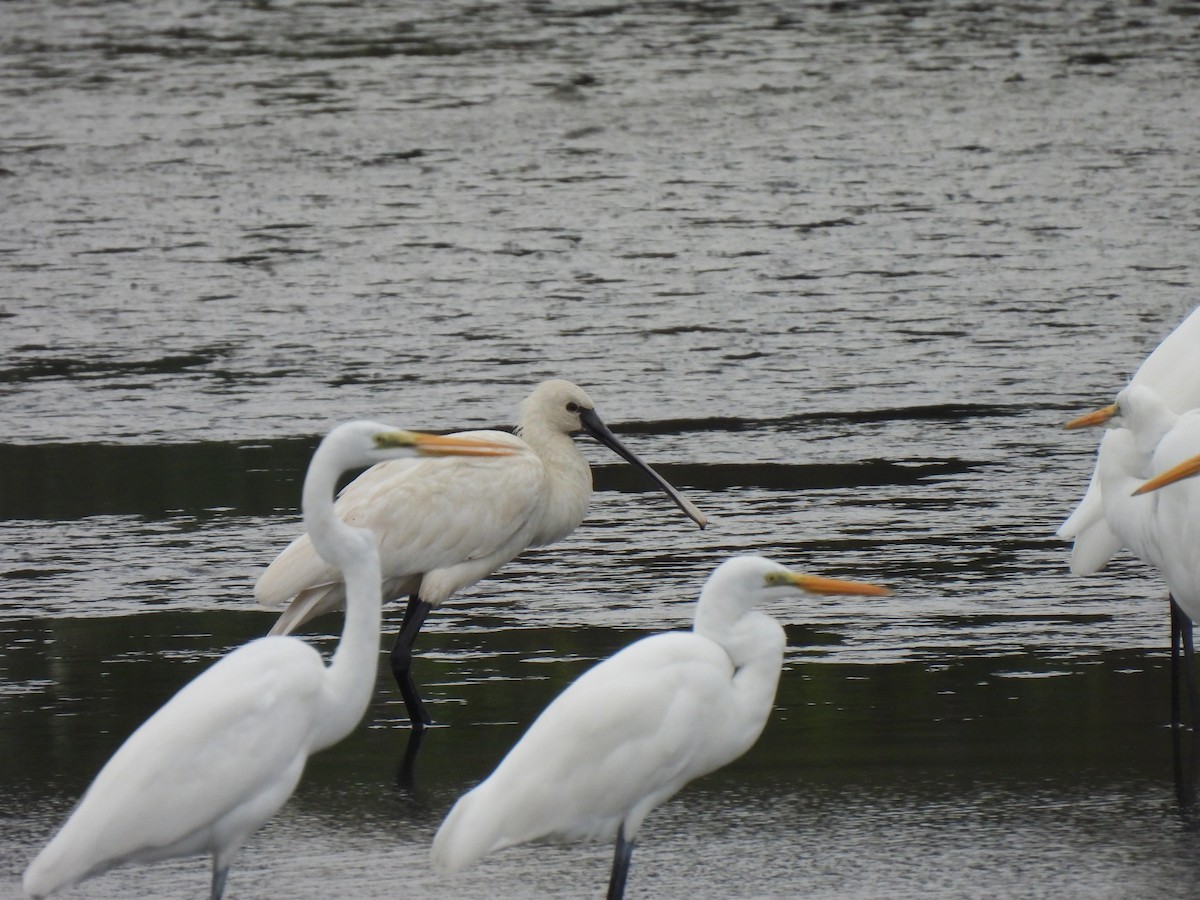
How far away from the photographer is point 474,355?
13562 mm

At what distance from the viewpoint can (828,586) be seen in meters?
6.30

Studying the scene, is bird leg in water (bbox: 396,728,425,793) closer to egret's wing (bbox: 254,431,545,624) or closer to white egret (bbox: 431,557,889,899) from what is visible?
egret's wing (bbox: 254,431,545,624)

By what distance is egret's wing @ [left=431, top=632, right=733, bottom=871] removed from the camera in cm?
581

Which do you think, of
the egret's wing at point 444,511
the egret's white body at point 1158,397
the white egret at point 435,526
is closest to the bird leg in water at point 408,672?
the white egret at point 435,526

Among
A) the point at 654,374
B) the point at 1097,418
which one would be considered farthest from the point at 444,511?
the point at 654,374

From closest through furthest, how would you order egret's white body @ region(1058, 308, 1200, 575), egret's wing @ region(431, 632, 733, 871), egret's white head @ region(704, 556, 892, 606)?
egret's wing @ region(431, 632, 733, 871) < egret's white head @ region(704, 556, 892, 606) < egret's white body @ region(1058, 308, 1200, 575)

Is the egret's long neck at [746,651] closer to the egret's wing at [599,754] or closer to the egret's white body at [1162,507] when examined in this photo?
the egret's wing at [599,754]

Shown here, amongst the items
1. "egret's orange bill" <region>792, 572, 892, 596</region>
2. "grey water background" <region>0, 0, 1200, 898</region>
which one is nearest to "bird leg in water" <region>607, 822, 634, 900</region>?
"grey water background" <region>0, 0, 1200, 898</region>

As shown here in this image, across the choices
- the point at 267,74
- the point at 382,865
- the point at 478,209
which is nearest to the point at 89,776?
the point at 382,865

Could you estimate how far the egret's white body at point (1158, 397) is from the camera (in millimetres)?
8312

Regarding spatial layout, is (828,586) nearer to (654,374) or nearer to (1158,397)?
(1158,397)

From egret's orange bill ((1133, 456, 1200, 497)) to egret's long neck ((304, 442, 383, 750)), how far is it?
2.51 m

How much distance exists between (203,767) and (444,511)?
2762mm

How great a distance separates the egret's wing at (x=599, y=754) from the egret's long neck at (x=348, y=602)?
1.29ft
